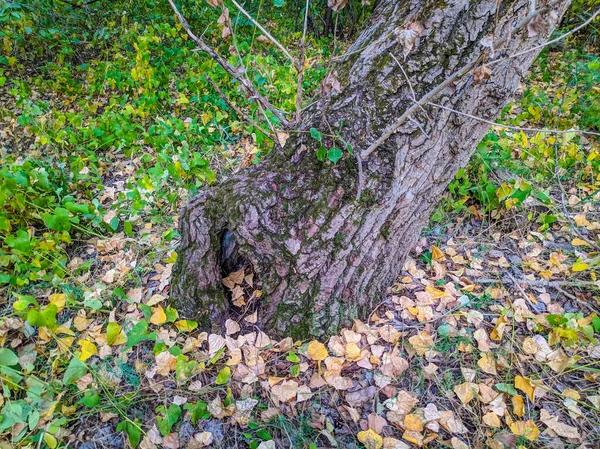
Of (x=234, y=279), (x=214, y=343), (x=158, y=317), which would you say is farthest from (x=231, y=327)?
(x=158, y=317)

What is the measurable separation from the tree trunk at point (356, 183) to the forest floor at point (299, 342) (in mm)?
168

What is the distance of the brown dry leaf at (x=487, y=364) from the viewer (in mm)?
1464

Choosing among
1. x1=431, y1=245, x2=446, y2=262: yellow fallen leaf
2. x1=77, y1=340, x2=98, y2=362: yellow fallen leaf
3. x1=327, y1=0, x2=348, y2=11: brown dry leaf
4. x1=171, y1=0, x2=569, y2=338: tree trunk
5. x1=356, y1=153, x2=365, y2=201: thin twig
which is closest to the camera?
x1=327, y1=0, x2=348, y2=11: brown dry leaf

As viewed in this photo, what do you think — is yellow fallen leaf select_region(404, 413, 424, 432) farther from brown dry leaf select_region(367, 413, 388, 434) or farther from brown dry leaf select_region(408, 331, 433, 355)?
brown dry leaf select_region(408, 331, 433, 355)

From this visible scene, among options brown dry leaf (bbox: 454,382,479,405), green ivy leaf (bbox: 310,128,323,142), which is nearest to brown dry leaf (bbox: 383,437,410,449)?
brown dry leaf (bbox: 454,382,479,405)

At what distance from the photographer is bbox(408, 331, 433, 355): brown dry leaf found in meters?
1.52

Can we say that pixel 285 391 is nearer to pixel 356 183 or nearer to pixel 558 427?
pixel 356 183

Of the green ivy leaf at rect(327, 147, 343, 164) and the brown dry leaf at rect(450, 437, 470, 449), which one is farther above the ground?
the green ivy leaf at rect(327, 147, 343, 164)

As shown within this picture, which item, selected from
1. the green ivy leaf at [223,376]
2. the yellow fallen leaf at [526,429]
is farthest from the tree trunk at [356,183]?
the yellow fallen leaf at [526,429]

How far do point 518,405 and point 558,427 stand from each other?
0.48 feet

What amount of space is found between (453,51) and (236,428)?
1580 mm

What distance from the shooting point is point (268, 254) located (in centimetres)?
147

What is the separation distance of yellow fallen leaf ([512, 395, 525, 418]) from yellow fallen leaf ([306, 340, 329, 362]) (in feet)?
2.41

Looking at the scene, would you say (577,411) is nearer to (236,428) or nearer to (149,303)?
(236,428)
